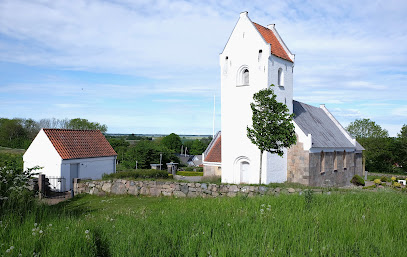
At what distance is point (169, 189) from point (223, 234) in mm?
9692

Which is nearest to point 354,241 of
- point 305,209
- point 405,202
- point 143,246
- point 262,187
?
point 305,209

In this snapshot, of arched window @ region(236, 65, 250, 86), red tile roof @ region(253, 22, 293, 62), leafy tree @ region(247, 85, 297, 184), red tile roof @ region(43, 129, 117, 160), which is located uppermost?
red tile roof @ region(253, 22, 293, 62)

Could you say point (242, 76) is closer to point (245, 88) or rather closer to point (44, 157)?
point (245, 88)

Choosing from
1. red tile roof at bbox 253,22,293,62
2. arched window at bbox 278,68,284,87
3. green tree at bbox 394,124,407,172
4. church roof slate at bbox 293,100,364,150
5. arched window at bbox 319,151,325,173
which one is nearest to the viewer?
red tile roof at bbox 253,22,293,62

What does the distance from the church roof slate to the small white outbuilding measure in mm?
14589

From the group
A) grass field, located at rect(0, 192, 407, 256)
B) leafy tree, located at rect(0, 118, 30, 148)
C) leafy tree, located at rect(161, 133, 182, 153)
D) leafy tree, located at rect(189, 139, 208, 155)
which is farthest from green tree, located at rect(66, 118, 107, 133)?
grass field, located at rect(0, 192, 407, 256)

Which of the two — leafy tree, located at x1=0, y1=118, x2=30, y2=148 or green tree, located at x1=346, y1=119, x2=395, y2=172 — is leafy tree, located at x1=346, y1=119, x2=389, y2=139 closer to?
green tree, located at x1=346, y1=119, x2=395, y2=172

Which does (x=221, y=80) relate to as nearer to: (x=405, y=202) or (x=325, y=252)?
(x=405, y=202)

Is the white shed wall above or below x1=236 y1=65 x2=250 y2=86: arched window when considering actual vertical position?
below

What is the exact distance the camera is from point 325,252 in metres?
4.34

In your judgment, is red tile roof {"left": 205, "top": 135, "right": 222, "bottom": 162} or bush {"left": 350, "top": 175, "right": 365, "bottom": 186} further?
bush {"left": 350, "top": 175, "right": 365, "bottom": 186}

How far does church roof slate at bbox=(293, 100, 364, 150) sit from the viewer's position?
2259cm

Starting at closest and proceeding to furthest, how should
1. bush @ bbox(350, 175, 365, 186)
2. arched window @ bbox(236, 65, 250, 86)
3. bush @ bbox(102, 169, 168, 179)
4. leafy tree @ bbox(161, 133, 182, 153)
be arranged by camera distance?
bush @ bbox(102, 169, 168, 179) → arched window @ bbox(236, 65, 250, 86) → bush @ bbox(350, 175, 365, 186) → leafy tree @ bbox(161, 133, 182, 153)

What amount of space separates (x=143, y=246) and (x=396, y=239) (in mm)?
3992
